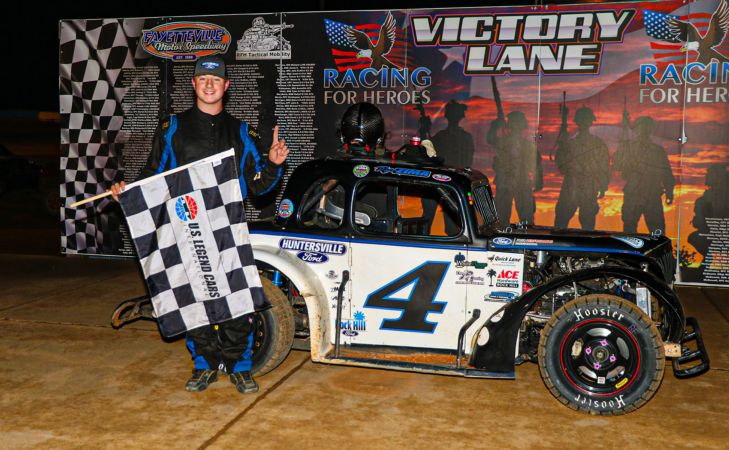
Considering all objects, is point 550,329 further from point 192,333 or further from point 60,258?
point 60,258

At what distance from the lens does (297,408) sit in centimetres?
510

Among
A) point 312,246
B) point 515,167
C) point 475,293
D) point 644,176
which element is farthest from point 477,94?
point 475,293

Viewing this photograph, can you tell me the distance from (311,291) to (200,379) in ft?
3.33

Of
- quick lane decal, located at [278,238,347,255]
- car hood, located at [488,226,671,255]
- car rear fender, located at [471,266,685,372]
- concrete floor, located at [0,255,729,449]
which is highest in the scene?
car hood, located at [488,226,671,255]

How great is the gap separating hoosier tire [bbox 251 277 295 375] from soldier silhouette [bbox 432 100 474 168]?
15.9 feet

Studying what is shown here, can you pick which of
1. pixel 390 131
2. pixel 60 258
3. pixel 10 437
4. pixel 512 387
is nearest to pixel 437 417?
pixel 512 387

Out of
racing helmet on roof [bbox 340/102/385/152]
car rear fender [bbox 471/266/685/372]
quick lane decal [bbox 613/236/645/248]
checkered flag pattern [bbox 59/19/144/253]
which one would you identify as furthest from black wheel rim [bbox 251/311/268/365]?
checkered flag pattern [bbox 59/19/144/253]

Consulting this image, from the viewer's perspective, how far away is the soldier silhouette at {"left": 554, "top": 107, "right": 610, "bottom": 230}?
9.49 metres

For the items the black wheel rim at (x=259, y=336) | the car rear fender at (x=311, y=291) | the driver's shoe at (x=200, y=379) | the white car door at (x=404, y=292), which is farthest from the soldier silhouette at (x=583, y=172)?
A: the driver's shoe at (x=200, y=379)

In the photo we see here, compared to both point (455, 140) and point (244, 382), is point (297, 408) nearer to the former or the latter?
point (244, 382)

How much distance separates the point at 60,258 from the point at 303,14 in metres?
5.03

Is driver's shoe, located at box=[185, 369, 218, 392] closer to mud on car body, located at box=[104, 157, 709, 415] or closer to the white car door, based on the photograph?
mud on car body, located at box=[104, 157, 709, 415]

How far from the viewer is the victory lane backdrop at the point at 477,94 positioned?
9234 mm

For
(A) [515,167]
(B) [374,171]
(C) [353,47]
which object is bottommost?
(B) [374,171]
